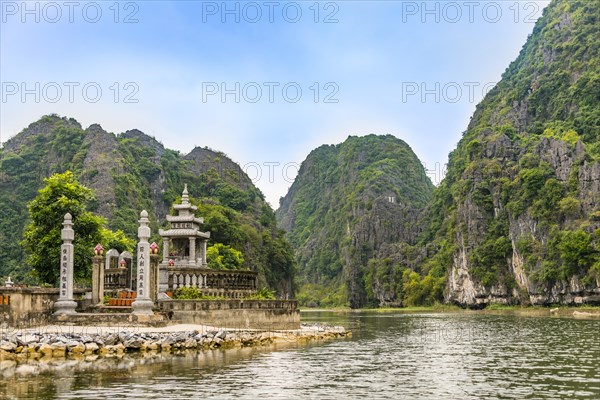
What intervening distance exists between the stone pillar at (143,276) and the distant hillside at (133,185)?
4807cm

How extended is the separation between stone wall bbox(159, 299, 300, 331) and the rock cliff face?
48725mm

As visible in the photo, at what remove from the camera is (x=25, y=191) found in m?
102

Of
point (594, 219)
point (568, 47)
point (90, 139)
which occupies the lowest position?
point (594, 219)

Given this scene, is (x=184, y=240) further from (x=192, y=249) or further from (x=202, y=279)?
(x=202, y=279)

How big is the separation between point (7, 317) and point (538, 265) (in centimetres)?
7224

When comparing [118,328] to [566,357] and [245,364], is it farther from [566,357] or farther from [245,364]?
[566,357]

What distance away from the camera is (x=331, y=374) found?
21375 millimetres

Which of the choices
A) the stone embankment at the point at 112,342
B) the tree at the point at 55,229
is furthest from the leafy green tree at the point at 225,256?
the stone embankment at the point at 112,342

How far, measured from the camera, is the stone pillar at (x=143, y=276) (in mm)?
29609

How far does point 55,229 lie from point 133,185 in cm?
6697

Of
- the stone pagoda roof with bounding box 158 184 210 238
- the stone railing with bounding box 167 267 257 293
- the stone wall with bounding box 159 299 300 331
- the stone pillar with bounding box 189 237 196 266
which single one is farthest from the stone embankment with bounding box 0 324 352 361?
the stone pagoda roof with bounding box 158 184 210 238

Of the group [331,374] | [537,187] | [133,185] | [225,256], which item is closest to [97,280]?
[331,374]

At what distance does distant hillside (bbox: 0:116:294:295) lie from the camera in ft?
290

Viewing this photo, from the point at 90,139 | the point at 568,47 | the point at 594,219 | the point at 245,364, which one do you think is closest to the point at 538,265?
the point at 594,219
